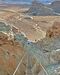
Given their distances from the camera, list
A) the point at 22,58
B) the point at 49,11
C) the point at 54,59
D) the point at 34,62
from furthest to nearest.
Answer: the point at 49,11, the point at 22,58, the point at 34,62, the point at 54,59

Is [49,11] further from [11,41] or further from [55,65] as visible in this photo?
[55,65]

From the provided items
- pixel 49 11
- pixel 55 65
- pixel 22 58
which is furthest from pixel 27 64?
pixel 49 11

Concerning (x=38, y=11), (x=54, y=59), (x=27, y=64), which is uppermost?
(x=54, y=59)

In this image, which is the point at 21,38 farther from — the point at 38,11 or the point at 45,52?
the point at 38,11

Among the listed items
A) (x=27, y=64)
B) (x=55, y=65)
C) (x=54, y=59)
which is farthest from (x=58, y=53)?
(x=27, y=64)

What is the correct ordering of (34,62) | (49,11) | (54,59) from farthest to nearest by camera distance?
(49,11), (34,62), (54,59)

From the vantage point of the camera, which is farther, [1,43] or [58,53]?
[1,43]

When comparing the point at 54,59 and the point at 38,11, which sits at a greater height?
the point at 54,59

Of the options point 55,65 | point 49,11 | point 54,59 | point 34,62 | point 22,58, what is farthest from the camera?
point 49,11

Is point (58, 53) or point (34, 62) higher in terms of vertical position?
point (58, 53)
